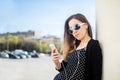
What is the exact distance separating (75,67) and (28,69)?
1.74ft

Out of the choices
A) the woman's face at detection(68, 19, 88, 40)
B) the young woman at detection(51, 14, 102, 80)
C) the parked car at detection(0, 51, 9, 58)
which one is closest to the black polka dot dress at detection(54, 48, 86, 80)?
the young woman at detection(51, 14, 102, 80)

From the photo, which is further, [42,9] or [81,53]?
[42,9]

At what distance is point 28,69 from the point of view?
2088 millimetres

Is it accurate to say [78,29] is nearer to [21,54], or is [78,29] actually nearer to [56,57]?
[56,57]

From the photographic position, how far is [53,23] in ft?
6.83

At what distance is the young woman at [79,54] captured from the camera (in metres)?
1.69

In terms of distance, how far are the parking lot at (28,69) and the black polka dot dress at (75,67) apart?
21 centimetres

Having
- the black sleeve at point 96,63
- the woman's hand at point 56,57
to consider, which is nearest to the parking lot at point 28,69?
the woman's hand at point 56,57

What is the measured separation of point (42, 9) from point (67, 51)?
1.57 feet

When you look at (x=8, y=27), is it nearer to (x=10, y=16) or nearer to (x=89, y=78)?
(x=10, y=16)

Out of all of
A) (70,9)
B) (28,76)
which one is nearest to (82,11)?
(70,9)

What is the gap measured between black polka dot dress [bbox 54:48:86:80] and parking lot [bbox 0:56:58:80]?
21cm

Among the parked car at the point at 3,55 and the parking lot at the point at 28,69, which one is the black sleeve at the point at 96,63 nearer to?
the parking lot at the point at 28,69

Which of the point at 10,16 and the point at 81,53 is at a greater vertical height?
the point at 10,16
